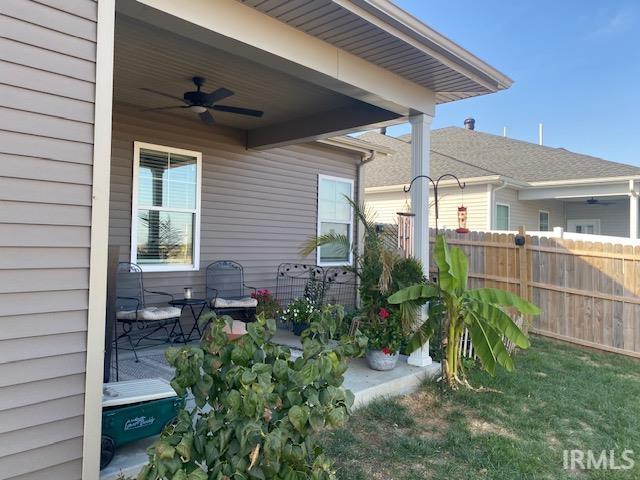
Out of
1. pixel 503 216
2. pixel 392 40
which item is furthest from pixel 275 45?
pixel 503 216

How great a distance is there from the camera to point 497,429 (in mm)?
3643

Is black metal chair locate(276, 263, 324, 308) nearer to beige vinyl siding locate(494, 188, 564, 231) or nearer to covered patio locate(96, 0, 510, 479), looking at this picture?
covered patio locate(96, 0, 510, 479)

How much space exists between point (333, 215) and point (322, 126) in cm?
257

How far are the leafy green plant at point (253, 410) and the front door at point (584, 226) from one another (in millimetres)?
14853

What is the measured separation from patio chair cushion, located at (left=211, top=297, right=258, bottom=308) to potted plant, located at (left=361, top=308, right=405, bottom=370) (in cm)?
172

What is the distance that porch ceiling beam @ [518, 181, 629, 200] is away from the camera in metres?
10.9

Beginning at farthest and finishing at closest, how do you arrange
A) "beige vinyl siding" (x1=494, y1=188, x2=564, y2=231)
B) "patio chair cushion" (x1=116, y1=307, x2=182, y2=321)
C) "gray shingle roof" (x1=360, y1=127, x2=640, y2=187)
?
1. "beige vinyl siding" (x1=494, y1=188, x2=564, y2=231)
2. "gray shingle roof" (x1=360, y1=127, x2=640, y2=187)
3. "patio chair cushion" (x1=116, y1=307, x2=182, y2=321)

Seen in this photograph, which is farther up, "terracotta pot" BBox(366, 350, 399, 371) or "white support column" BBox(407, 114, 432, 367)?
"white support column" BBox(407, 114, 432, 367)

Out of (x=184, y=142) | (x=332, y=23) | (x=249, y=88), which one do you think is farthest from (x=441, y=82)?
(x=184, y=142)

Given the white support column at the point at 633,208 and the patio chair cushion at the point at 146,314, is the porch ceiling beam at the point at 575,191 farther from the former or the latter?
the patio chair cushion at the point at 146,314

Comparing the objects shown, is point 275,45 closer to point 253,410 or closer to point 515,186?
point 253,410

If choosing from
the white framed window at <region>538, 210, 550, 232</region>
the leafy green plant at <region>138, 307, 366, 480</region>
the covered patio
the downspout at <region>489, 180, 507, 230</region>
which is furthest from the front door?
the leafy green plant at <region>138, 307, 366, 480</region>

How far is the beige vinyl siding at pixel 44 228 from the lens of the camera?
2.11 meters

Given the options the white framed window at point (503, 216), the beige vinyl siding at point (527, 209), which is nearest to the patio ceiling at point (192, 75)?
the white framed window at point (503, 216)
